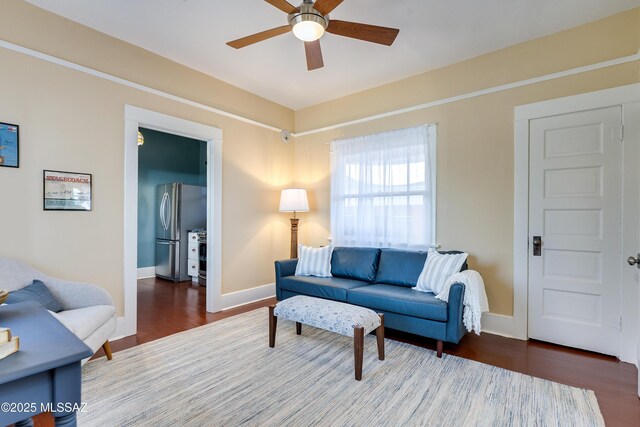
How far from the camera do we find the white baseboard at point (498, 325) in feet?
10.2

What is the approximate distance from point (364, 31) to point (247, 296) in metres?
3.47

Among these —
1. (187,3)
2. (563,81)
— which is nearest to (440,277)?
(563,81)

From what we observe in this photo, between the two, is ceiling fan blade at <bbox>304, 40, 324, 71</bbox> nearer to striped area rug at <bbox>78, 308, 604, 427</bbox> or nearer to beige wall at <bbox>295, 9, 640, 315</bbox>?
beige wall at <bbox>295, 9, 640, 315</bbox>

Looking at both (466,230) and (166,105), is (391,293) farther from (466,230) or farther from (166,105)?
(166,105)

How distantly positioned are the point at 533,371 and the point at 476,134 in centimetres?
229

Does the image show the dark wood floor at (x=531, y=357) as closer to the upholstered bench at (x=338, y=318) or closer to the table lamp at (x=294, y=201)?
the upholstered bench at (x=338, y=318)

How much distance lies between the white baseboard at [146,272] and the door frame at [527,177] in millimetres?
6064

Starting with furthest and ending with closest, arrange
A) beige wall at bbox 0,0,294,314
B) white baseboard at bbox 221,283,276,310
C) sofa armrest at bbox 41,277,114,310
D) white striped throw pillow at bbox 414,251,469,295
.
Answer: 1. white baseboard at bbox 221,283,276,310
2. white striped throw pillow at bbox 414,251,469,295
3. beige wall at bbox 0,0,294,314
4. sofa armrest at bbox 41,277,114,310

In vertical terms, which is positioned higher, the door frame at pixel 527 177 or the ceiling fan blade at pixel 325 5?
the ceiling fan blade at pixel 325 5

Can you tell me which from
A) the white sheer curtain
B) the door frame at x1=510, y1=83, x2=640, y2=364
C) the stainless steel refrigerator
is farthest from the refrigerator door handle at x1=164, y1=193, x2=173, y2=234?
the door frame at x1=510, y1=83, x2=640, y2=364

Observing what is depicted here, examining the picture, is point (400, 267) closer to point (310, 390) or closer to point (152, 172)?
point (310, 390)

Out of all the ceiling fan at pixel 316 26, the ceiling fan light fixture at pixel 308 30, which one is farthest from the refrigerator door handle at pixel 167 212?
the ceiling fan light fixture at pixel 308 30

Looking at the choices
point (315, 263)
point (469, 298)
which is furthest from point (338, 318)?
point (315, 263)

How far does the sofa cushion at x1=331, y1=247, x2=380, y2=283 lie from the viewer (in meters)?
3.66
